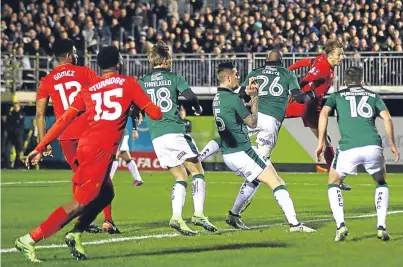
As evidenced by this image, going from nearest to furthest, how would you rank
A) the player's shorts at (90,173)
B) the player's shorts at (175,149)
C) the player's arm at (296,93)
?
the player's shorts at (90,173)
the player's shorts at (175,149)
the player's arm at (296,93)

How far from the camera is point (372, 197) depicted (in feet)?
66.3

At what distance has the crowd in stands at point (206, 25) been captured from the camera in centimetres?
3312

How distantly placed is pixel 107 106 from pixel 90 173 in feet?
2.52

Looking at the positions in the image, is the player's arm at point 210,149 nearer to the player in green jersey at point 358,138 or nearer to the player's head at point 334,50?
the player's head at point 334,50

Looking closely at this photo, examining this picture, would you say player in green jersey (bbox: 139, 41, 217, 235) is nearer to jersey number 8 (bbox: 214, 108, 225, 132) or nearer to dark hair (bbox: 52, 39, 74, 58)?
jersey number 8 (bbox: 214, 108, 225, 132)

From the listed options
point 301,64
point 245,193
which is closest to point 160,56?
point 245,193

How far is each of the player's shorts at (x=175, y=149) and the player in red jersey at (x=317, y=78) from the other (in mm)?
4176

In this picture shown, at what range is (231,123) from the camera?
520 inches

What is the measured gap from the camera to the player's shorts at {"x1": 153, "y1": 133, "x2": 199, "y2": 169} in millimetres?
13398

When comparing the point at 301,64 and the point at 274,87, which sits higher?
the point at 301,64

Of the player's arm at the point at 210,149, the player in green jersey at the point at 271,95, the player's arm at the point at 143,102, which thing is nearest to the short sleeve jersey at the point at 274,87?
the player in green jersey at the point at 271,95

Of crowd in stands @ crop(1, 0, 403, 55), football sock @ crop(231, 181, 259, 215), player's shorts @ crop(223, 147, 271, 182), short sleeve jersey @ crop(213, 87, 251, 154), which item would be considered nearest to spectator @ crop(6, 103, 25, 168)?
crowd in stands @ crop(1, 0, 403, 55)

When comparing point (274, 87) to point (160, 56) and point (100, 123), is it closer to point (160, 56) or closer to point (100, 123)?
point (160, 56)

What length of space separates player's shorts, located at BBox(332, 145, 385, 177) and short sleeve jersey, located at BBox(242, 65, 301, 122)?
9.80ft
